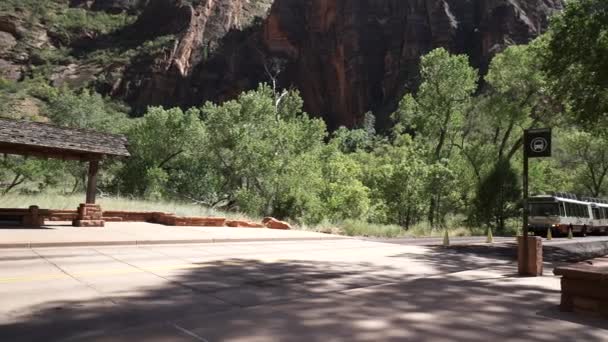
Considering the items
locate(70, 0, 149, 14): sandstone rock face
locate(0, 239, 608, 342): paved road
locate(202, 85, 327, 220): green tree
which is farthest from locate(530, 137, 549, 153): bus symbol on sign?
locate(70, 0, 149, 14): sandstone rock face

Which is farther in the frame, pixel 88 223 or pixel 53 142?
pixel 88 223

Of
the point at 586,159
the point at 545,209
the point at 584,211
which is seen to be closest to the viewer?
the point at 545,209

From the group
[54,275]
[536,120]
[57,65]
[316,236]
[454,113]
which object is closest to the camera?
[54,275]

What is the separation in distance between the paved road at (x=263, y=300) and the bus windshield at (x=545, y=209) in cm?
1957

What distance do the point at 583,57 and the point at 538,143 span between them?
10188 millimetres

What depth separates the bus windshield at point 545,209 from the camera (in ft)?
91.1

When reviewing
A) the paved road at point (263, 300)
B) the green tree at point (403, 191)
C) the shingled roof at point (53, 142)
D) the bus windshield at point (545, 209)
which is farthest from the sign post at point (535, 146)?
the bus windshield at point (545, 209)

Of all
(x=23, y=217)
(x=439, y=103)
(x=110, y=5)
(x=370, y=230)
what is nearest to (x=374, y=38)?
(x=439, y=103)

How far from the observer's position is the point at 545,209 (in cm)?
2814

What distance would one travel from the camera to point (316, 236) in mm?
17859

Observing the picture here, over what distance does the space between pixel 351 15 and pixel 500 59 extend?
7312 cm

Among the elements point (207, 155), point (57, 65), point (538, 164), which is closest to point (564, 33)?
point (538, 164)

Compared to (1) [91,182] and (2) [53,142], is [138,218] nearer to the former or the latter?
(1) [91,182]

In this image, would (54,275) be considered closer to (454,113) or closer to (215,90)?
(454,113)
